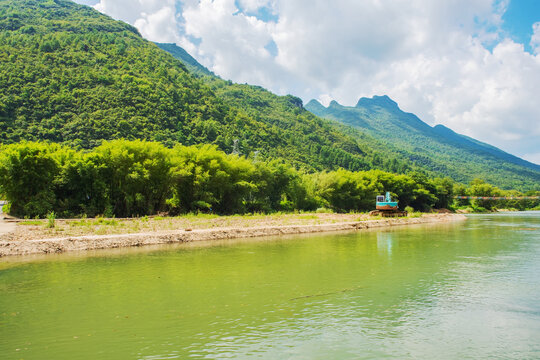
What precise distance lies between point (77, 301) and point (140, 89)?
293 feet

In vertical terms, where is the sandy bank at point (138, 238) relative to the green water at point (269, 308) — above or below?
above

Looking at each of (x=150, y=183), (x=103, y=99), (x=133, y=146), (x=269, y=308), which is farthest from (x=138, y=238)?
(x=103, y=99)

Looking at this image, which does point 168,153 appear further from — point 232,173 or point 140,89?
point 140,89

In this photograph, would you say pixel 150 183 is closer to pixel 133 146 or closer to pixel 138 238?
pixel 133 146

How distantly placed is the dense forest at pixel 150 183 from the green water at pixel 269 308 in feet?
48.9

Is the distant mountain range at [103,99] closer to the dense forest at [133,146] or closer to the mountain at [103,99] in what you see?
the mountain at [103,99]

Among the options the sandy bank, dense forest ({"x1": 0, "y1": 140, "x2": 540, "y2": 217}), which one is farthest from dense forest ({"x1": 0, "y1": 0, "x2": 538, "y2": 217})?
the sandy bank

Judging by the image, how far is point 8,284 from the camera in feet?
40.8

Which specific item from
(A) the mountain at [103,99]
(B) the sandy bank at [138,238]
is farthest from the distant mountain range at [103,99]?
(B) the sandy bank at [138,238]

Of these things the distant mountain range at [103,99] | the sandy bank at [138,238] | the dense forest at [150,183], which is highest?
the distant mountain range at [103,99]

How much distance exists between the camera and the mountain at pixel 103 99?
70.9 metres

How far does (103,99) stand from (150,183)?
173ft

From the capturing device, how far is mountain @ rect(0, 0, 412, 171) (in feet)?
233

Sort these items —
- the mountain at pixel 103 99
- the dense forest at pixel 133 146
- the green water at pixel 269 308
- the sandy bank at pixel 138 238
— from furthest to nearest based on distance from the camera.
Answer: the mountain at pixel 103 99 → the dense forest at pixel 133 146 → the sandy bank at pixel 138 238 → the green water at pixel 269 308
